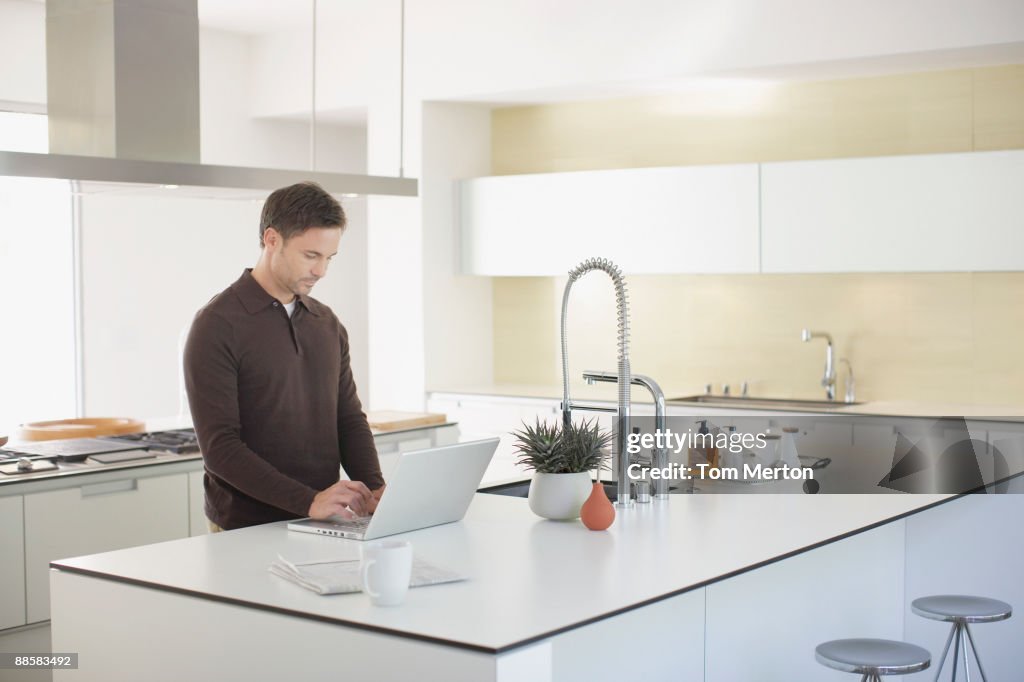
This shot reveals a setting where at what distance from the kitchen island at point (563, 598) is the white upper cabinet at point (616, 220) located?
246 centimetres

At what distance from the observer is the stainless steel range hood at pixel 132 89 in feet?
12.3

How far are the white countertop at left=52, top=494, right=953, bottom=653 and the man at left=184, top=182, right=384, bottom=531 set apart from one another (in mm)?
140

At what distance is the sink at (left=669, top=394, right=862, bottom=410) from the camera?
223 inches

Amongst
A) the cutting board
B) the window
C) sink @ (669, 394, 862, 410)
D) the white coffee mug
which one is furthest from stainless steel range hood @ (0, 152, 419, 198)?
the window

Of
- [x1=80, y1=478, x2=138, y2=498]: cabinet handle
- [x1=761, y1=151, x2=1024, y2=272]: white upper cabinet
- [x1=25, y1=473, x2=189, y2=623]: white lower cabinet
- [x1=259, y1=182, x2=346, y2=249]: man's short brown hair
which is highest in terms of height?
[x1=761, y1=151, x2=1024, y2=272]: white upper cabinet

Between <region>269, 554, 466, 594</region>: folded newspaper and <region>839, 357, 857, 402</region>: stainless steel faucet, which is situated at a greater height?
<region>839, 357, 857, 402</region>: stainless steel faucet

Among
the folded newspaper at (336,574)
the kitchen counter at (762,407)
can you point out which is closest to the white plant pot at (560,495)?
the folded newspaper at (336,574)

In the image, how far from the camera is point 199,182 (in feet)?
12.5

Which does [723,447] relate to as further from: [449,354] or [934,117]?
[449,354]

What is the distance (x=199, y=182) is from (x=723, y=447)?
6.02 feet

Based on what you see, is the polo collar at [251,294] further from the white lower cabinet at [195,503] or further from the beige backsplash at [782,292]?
the beige backsplash at [782,292]

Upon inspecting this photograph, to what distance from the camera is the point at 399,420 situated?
508 cm

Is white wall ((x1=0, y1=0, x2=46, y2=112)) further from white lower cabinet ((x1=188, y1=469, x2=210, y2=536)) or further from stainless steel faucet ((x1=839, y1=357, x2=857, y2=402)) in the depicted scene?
stainless steel faucet ((x1=839, y1=357, x2=857, y2=402))

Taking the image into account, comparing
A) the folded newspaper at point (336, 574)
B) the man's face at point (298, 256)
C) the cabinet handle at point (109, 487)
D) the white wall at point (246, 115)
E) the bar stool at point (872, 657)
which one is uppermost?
A: the white wall at point (246, 115)
